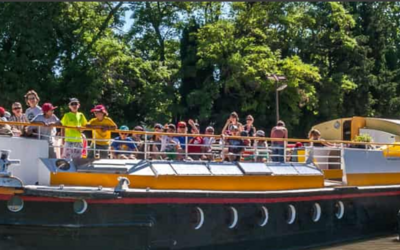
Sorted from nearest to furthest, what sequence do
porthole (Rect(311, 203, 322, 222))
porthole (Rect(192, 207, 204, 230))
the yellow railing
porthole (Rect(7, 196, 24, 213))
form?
1. porthole (Rect(7, 196, 24, 213))
2. porthole (Rect(192, 207, 204, 230))
3. the yellow railing
4. porthole (Rect(311, 203, 322, 222))

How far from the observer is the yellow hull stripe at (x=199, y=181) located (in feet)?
32.8

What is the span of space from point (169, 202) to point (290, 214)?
317cm

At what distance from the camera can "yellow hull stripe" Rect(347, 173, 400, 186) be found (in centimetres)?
1448

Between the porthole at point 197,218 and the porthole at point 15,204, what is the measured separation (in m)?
2.71

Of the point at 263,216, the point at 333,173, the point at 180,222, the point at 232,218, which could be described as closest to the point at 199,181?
the point at 180,222

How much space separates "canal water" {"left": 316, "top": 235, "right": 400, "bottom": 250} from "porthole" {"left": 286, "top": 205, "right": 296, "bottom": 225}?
0.99 m

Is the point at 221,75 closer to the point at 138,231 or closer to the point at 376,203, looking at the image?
the point at 376,203

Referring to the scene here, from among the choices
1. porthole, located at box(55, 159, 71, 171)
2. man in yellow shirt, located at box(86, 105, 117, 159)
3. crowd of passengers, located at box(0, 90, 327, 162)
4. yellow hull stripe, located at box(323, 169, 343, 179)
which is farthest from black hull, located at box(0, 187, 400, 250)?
man in yellow shirt, located at box(86, 105, 117, 159)

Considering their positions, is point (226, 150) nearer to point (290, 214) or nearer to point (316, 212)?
point (290, 214)

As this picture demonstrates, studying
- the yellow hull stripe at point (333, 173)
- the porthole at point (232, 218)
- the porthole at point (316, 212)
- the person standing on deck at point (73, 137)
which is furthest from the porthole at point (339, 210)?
the person standing on deck at point (73, 137)

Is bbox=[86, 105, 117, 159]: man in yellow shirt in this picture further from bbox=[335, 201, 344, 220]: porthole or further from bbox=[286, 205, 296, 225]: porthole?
bbox=[335, 201, 344, 220]: porthole

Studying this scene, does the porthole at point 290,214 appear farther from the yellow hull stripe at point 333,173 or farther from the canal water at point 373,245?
Result: the yellow hull stripe at point 333,173

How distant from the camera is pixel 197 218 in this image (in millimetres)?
10812

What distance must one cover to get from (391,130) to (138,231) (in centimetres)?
1017
